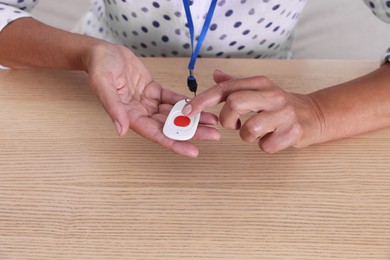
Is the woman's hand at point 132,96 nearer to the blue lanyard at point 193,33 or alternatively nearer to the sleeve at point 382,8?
the blue lanyard at point 193,33

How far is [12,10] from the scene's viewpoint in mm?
939

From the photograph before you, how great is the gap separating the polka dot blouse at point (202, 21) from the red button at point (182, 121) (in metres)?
0.26

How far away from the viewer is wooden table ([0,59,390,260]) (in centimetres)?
66

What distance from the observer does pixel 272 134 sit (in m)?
0.75

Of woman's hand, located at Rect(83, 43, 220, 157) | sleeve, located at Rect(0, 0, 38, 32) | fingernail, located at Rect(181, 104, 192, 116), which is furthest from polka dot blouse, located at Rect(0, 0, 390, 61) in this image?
fingernail, located at Rect(181, 104, 192, 116)

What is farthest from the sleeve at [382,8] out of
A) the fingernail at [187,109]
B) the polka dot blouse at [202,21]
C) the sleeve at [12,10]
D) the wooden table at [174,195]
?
the sleeve at [12,10]

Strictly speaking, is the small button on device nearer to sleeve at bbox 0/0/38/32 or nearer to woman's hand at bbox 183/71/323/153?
woman's hand at bbox 183/71/323/153

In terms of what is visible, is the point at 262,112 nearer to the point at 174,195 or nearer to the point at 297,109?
the point at 297,109

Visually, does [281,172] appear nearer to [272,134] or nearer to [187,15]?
[272,134]

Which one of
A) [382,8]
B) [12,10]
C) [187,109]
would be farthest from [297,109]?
[12,10]

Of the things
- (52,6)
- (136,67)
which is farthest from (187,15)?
(52,6)

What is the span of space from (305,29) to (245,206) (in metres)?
0.93

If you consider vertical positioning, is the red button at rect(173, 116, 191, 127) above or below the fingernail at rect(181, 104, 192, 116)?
below

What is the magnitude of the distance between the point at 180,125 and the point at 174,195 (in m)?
0.10
